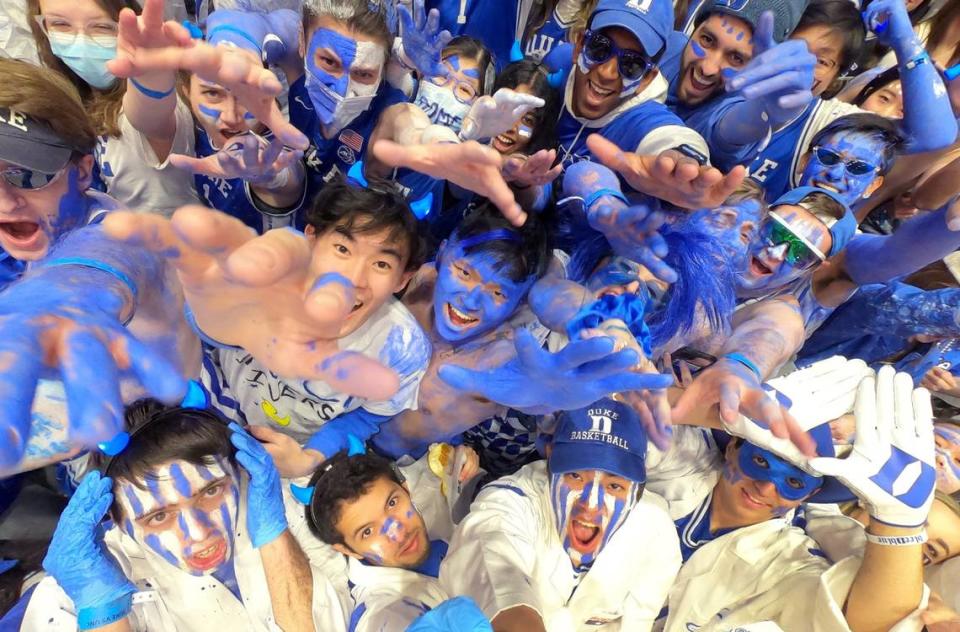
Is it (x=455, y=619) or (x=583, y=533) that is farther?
(x=583, y=533)

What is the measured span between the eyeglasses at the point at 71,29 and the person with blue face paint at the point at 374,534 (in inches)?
47.6

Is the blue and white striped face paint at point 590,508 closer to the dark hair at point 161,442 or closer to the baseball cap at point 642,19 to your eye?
the dark hair at point 161,442

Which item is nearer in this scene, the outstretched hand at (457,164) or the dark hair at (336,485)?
the outstretched hand at (457,164)

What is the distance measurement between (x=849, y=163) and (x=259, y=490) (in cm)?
171

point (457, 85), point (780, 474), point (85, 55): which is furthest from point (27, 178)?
point (780, 474)

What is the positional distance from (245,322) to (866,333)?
1.85 metres

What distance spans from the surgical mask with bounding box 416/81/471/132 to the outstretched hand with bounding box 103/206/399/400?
0.61 metres

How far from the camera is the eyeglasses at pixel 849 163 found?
1.51 meters

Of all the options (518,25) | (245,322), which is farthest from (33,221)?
(518,25)

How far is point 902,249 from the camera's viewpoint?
157cm

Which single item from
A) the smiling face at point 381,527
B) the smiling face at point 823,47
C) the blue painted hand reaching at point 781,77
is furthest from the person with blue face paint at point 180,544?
the smiling face at point 823,47

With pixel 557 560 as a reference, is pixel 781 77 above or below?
above

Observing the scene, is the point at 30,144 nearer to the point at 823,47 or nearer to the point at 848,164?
the point at 848,164

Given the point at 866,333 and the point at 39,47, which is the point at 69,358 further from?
the point at 866,333
